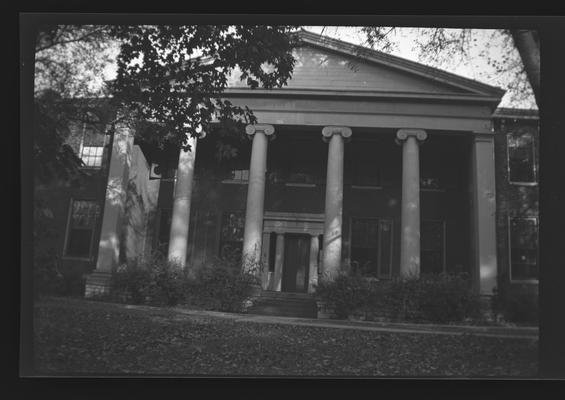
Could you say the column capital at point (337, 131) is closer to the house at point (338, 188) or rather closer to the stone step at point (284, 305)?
the house at point (338, 188)

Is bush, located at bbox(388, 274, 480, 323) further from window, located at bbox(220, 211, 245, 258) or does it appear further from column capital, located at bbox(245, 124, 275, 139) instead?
window, located at bbox(220, 211, 245, 258)

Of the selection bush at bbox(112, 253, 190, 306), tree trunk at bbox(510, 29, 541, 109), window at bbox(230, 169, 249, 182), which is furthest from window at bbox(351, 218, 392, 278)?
tree trunk at bbox(510, 29, 541, 109)

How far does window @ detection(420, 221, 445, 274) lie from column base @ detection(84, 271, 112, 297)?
12.6 m

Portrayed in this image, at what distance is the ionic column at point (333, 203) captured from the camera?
17.3 meters

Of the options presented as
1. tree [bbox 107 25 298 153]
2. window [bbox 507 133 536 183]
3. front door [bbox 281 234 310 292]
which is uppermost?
window [bbox 507 133 536 183]

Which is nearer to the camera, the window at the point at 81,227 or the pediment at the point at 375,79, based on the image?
the pediment at the point at 375,79

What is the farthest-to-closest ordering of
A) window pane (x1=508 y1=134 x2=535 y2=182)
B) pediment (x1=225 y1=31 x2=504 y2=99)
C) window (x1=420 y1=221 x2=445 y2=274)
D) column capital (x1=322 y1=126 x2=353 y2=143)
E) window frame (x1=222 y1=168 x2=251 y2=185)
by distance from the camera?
window frame (x1=222 y1=168 x2=251 y2=185)
window (x1=420 y1=221 x2=445 y2=274)
window pane (x1=508 y1=134 x2=535 y2=182)
column capital (x1=322 y1=126 x2=353 y2=143)
pediment (x1=225 y1=31 x2=504 y2=99)

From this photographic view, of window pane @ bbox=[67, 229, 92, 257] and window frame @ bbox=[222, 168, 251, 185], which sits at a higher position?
window frame @ bbox=[222, 168, 251, 185]

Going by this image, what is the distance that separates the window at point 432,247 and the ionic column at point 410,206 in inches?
128

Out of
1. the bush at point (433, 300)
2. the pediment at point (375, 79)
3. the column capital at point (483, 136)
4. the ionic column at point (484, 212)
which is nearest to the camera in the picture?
the bush at point (433, 300)

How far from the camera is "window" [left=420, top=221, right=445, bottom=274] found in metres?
20.9

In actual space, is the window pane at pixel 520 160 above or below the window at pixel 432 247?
above

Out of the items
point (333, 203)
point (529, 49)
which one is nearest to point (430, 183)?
point (333, 203)

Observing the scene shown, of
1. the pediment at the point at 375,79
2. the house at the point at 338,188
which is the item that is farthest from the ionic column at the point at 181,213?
the pediment at the point at 375,79
